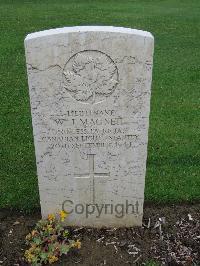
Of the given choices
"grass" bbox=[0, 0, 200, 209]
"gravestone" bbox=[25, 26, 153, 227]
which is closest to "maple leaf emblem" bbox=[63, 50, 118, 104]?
"gravestone" bbox=[25, 26, 153, 227]

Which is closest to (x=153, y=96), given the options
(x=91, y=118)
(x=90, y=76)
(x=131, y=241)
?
(x=131, y=241)

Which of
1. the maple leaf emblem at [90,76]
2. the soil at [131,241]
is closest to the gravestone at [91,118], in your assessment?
the maple leaf emblem at [90,76]

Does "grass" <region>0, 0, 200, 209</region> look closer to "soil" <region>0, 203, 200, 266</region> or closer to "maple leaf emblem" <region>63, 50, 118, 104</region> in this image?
"soil" <region>0, 203, 200, 266</region>

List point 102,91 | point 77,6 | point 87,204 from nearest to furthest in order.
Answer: point 102,91 → point 87,204 → point 77,6

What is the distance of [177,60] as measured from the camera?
10.1 meters

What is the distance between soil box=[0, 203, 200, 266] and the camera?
4141 mm

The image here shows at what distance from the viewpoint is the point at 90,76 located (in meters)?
3.74

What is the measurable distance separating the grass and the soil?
0.31m

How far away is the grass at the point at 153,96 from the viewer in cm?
533

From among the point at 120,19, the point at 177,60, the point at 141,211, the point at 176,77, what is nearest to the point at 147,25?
the point at 120,19

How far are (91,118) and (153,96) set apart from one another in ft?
14.1

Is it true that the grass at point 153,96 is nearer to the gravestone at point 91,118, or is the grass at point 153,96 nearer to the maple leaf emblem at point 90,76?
the gravestone at point 91,118

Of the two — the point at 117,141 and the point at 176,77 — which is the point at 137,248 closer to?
the point at 117,141

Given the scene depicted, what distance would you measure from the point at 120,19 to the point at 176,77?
5322 mm
